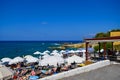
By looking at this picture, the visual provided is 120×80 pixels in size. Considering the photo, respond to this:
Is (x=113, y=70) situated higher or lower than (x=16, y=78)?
higher

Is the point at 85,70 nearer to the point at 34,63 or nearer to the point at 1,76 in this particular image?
the point at 1,76

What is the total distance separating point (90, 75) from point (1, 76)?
7800 millimetres

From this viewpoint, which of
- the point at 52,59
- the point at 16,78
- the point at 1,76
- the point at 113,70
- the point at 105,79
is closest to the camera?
the point at 105,79

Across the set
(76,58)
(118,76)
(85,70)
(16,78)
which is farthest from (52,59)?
(118,76)

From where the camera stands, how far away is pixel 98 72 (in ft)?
46.9

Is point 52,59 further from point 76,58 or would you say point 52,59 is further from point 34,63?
point 34,63

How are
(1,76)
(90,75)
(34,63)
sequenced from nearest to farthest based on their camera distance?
(90,75) → (1,76) → (34,63)

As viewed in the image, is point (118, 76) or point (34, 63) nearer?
point (118, 76)

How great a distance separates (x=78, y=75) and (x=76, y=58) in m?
12.8

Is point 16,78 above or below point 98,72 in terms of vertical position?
below

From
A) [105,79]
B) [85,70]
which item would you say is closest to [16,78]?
[85,70]

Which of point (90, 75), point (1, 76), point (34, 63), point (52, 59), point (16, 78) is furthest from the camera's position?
point (34, 63)

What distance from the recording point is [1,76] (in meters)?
17.8

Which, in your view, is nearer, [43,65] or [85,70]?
[85,70]
